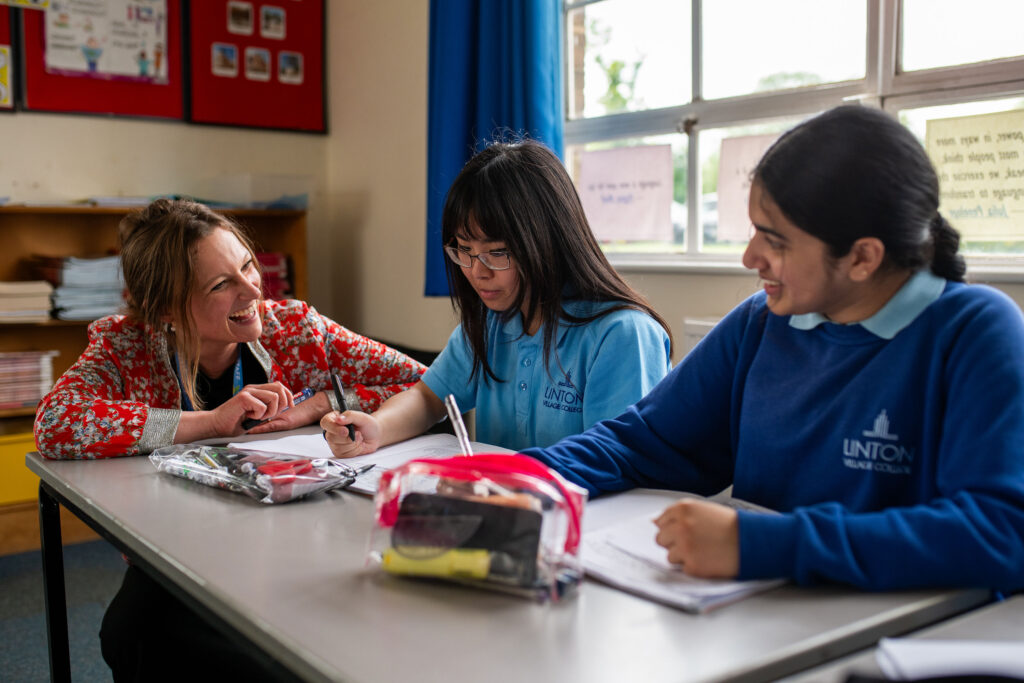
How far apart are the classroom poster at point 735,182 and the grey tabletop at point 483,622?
5.42 feet

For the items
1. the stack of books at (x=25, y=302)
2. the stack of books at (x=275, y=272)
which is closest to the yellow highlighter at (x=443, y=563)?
the stack of books at (x=25, y=302)

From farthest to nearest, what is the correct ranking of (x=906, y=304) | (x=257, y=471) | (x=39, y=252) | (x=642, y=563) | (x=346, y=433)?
(x=39, y=252), (x=346, y=433), (x=257, y=471), (x=906, y=304), (x=642, y=563)

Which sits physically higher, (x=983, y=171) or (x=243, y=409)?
(x=983, y=171)

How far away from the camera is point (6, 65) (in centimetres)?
304

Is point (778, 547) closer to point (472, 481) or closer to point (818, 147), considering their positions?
point (472, 481)

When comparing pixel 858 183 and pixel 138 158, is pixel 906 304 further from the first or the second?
pixel 138 158

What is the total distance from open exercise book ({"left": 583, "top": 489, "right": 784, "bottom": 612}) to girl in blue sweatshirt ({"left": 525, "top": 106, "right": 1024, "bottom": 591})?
0.02 metres

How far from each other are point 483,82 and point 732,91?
790 mm

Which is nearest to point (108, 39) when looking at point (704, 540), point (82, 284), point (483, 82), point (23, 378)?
point (82, 284)

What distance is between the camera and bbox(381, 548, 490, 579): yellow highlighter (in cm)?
83

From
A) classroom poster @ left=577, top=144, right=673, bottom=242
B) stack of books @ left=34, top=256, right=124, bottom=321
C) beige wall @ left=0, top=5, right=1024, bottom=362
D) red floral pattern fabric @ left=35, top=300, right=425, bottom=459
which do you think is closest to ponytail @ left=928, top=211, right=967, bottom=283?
red floral pattern fabric @ left=35, top=300, right=425, bottom=459

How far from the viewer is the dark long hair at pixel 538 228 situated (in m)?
1.50

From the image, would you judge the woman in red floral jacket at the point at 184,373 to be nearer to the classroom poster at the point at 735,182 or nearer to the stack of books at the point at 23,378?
the classroom poster at the point at 735,182

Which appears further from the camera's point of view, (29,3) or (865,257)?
(29,3)
